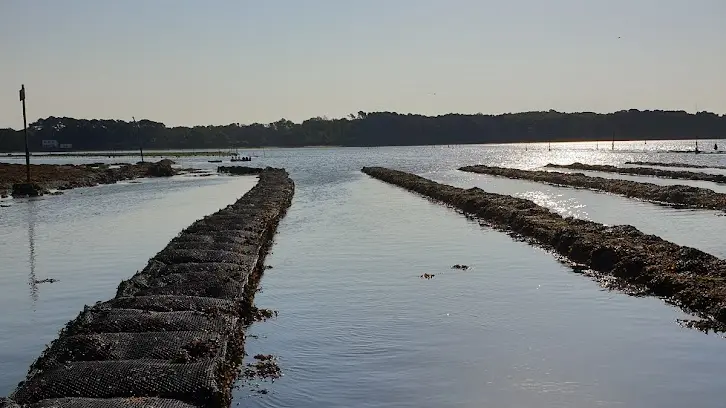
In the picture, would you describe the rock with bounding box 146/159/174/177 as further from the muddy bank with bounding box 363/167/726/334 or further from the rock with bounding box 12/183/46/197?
the muddy bank with bounding box 363/167/726/334

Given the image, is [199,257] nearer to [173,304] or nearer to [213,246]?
[213,246]

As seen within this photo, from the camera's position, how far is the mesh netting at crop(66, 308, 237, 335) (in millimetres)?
12094

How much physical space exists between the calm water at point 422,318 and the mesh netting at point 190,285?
973 mm

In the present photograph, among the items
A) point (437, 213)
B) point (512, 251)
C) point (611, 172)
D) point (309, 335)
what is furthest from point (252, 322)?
point (611, 172)

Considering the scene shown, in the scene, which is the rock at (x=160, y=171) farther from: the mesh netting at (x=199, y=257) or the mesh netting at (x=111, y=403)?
the mesh netting at (x=111, y=403)

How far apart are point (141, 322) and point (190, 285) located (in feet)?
11.8

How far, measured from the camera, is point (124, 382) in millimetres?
9477

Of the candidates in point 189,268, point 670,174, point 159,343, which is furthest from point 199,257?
point 670,174

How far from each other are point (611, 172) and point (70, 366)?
241ft

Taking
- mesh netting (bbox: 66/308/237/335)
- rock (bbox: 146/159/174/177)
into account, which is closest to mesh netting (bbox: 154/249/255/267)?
mesh netting (bbox: 66/308/237/335)

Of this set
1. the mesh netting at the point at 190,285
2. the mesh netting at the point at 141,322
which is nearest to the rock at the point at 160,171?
the mesh netting at the point at 190,285

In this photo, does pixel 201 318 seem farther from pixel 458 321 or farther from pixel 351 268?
pixel 351 268

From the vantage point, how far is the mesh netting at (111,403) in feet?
28.4

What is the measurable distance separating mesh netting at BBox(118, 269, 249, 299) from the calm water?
0.97m
